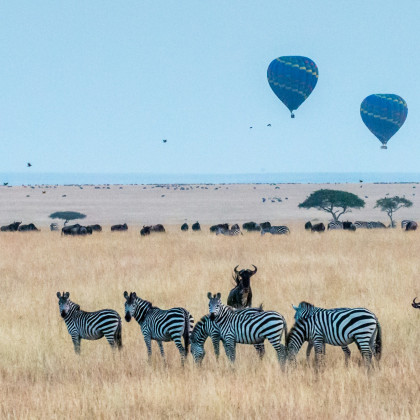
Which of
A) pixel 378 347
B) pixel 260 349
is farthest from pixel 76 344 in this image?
pixel 378 347

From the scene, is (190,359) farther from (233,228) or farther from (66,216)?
(66,216)

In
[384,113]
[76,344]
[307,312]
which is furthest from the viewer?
[384,113]

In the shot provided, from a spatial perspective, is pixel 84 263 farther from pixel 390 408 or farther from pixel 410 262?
pixel 390 408

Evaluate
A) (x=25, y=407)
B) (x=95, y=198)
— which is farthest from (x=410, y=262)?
(x=95, y=198)

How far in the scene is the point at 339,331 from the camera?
8.10 meters

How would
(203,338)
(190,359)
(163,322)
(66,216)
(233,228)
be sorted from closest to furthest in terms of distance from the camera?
(163,322) → (203,338) → (190,359) → (233,228) → (66,216)

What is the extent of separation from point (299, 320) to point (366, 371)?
1039 mm

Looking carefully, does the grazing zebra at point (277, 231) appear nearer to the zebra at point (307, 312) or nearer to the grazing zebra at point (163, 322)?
the grazing zebra at point (163, 322)

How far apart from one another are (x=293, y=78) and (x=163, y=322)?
1609 inches

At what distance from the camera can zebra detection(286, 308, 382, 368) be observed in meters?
8.01

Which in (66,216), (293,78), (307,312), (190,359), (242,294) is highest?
(293,78)

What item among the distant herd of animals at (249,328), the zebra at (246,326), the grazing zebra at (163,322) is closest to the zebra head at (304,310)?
the distant herd of animals at (249,328)

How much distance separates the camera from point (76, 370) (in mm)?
9023

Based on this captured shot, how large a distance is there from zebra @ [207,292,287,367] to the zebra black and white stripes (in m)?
0.23
